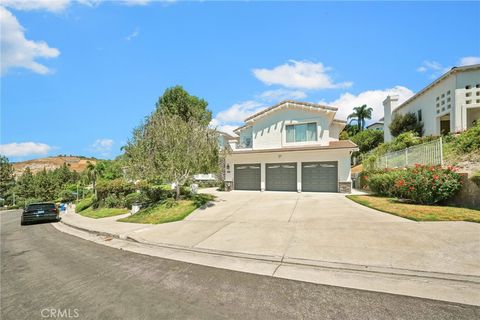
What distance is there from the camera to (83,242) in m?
9.21

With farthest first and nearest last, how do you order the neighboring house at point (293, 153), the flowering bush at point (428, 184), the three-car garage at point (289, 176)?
the three-car garage at point (289, 176), the neighboring house at point (293, 153), the flowering bush at point (428, 184)

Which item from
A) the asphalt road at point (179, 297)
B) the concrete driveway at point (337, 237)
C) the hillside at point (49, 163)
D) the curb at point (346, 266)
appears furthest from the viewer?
the hillside at point (49, 163)

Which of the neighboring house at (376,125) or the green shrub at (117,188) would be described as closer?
the green shrub at (117,188)

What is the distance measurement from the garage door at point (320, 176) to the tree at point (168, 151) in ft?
29.4

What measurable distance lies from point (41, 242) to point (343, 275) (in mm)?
12666

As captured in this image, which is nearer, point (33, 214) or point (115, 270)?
point (115, 270)

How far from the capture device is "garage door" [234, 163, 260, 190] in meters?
20.4

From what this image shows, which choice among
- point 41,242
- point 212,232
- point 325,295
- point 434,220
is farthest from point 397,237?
point 41,242

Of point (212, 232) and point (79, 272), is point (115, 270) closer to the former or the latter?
point (79, 272)

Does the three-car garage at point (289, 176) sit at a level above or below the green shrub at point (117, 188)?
above

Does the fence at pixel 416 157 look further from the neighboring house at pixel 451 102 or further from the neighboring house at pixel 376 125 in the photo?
the neighboring house at pixel 376 125

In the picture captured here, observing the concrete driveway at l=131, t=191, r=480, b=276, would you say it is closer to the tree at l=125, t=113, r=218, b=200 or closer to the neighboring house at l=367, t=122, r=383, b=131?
the tree at l=125, t=113, r=218, b=200

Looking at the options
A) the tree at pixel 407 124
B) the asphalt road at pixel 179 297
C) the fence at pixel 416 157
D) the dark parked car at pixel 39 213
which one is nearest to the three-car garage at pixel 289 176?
the fence at pixel 416 157

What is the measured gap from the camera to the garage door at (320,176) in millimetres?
17781
